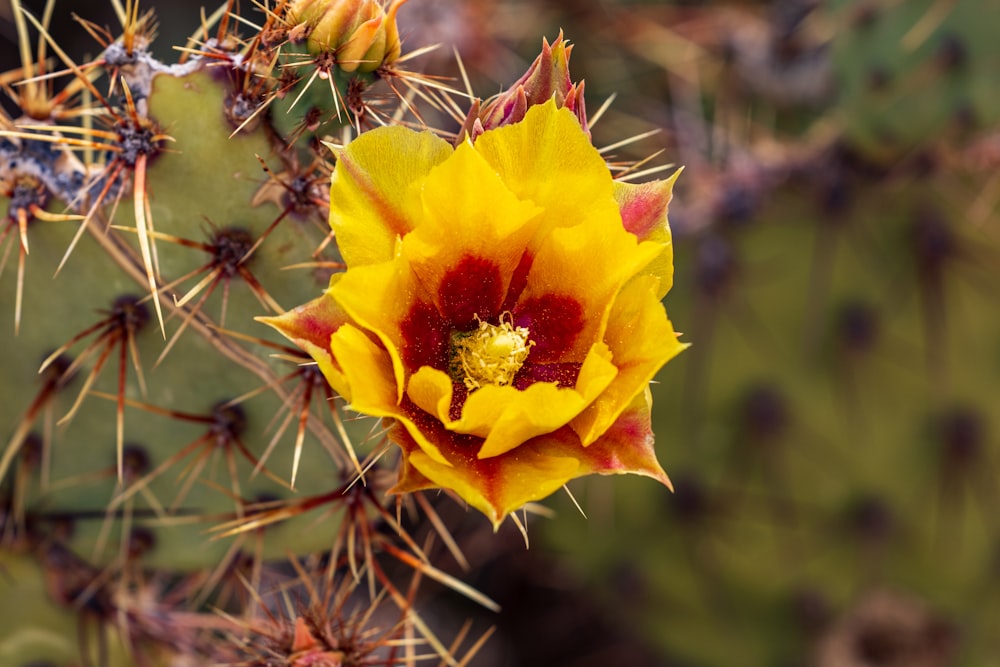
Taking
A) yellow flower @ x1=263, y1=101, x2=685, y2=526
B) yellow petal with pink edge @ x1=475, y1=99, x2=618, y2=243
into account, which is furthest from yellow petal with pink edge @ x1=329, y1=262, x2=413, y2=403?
yellow petal with pink edge @ x1=475, y1=99, x2=618, y2=243

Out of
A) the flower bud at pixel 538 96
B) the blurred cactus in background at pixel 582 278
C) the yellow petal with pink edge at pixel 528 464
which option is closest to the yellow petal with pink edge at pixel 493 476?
the yellow petal with pink edge at pixel 528 464

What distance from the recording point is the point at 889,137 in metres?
1.48

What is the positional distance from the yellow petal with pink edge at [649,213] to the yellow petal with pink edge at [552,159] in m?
0.04

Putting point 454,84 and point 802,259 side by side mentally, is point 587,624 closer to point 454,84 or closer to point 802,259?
point 802,259

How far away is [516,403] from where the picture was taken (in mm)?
643

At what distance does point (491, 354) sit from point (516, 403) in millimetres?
121

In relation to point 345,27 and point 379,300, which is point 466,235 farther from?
point 345,27

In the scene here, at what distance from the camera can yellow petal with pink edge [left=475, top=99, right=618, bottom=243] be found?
712mm

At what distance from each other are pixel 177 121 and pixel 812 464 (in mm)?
1134

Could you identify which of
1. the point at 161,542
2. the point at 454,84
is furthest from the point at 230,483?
the point at 454,84

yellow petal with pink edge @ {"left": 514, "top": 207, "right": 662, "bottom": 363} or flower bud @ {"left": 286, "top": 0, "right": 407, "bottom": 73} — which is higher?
flower bud @ {"left": 286, "top": 0, "right": 407, "bottom": 73}

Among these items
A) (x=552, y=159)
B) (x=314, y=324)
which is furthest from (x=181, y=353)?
(x=552, y=159)

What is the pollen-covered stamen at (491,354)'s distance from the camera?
756 millimetres

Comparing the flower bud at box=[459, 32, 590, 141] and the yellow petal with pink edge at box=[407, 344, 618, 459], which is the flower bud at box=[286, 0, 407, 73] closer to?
the flower bud at box=[459, 32, 590, 141]
